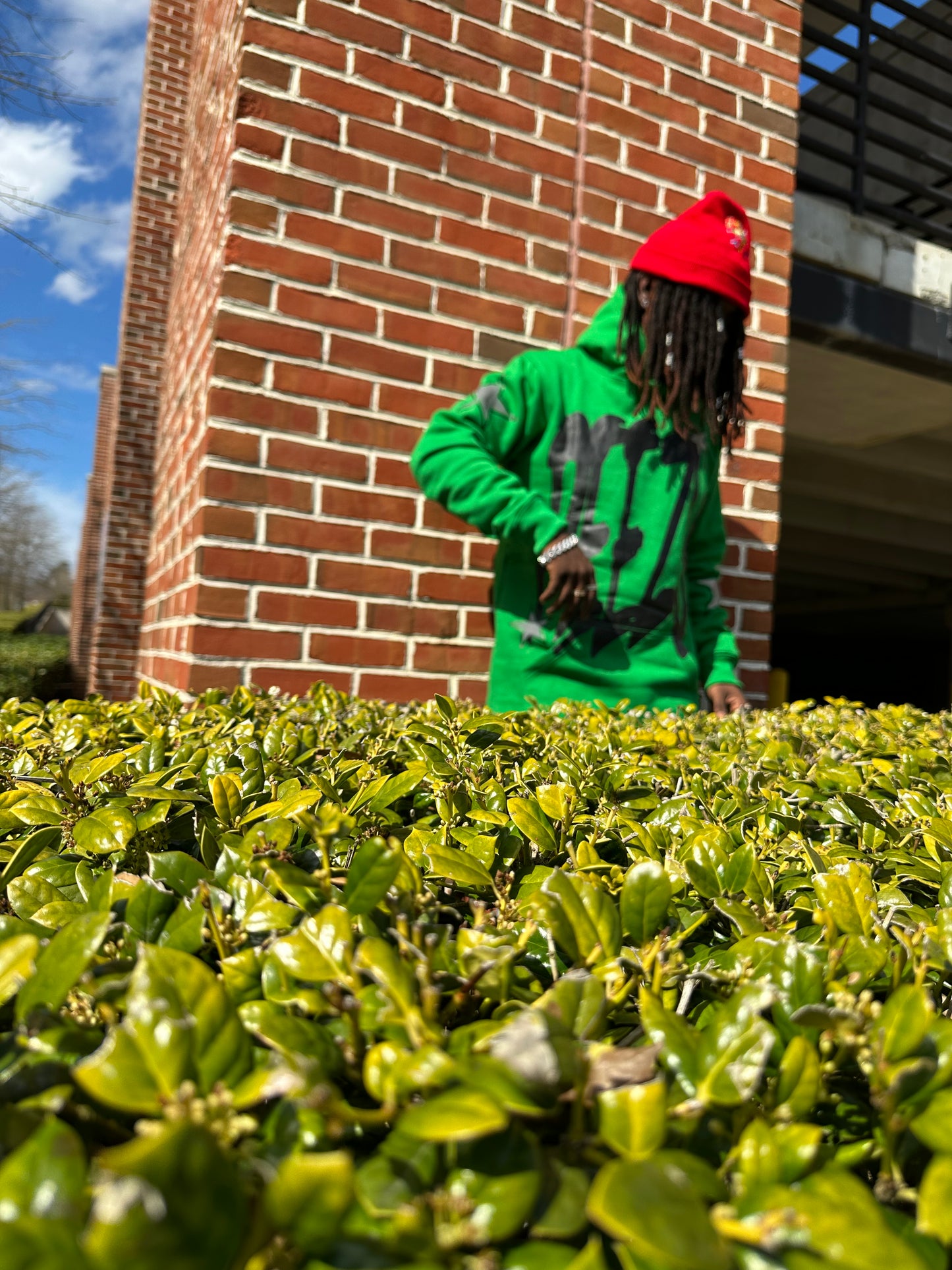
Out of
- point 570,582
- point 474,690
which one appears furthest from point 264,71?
point 474,690

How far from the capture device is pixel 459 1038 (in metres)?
0.52

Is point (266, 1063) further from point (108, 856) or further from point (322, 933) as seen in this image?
point (108, 856)

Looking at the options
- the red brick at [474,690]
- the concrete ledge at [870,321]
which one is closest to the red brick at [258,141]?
the red brick at [474,690]

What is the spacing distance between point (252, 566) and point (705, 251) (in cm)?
184

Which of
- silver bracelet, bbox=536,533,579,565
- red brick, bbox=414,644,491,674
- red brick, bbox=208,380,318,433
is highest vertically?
red brick, bbox=208,380,318,433

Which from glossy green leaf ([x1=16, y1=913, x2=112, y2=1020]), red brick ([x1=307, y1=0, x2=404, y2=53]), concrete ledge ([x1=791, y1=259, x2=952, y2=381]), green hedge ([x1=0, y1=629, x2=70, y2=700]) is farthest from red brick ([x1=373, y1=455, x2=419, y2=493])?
green hedge ([x1=0, y1=629, x2=70, y2=700])

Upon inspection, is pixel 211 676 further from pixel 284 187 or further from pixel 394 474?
pixel 284 187

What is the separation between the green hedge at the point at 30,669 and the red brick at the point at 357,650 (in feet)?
33.6

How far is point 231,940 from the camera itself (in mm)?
654

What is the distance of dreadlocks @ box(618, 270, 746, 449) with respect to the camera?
9.52 ft

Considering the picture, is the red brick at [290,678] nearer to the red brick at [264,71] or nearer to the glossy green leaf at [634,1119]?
the red brick at [264,71]

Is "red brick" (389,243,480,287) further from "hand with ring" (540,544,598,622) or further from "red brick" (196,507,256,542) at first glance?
"hand with ring" (540,544,598,622)

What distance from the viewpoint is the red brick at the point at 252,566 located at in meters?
2.69

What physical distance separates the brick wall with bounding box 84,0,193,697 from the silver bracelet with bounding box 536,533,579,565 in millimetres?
6216
